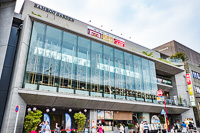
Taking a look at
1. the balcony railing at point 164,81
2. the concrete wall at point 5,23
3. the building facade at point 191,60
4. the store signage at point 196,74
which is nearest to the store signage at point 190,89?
the building facade at point 191,60

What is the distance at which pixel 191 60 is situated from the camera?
46.6 metres

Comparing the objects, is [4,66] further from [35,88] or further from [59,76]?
[59,76]

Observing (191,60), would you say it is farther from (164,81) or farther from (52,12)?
(52,12)

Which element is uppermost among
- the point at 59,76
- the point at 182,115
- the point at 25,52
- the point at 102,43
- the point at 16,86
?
the point at 102,43

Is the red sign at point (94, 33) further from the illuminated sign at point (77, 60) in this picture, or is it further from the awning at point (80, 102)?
the awning at point (80, 102)

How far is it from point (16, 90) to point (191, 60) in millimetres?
46243

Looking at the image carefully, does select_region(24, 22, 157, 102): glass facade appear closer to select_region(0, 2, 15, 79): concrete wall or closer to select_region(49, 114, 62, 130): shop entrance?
select_region(0, 2, 15, 79): concrete wall

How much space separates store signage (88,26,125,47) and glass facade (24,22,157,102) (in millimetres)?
1354

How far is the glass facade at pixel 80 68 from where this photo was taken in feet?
56.3

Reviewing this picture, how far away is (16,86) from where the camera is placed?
48.9 ft

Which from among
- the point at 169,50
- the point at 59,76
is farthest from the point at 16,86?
the point at 169,50

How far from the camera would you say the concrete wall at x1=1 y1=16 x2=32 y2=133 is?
14.0 m

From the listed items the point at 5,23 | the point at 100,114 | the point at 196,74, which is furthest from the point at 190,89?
the point at 5,23

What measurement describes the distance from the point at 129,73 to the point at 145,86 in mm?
3789
